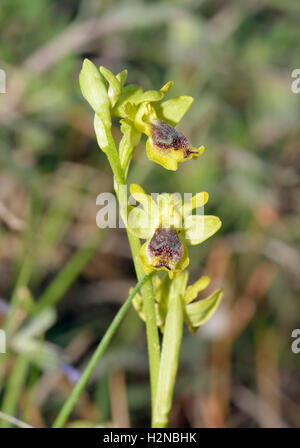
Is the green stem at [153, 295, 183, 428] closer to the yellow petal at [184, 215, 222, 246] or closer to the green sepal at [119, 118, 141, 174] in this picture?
the yellow petal at [184, 215, 222, 246]

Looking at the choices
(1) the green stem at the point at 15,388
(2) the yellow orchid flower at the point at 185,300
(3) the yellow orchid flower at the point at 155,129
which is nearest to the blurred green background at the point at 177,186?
(1) the green stem at the point at 15,388

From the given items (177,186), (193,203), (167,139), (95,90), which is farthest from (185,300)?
(177,186)

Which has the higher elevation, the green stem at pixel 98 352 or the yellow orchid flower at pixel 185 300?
the yellow orchid flower at pixel 185 300

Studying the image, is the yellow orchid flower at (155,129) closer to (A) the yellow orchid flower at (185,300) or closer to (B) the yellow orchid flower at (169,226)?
(B) the yellow orchid flower at (169,226)

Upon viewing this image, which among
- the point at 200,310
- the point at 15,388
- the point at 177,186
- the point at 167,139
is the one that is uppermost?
the point at 177,186

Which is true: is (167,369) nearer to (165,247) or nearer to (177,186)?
(165,247)

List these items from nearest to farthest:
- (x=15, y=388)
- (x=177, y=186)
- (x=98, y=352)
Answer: (x=98, y=352) → (x=15, y=388) → (x=177, y=186)
